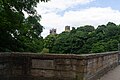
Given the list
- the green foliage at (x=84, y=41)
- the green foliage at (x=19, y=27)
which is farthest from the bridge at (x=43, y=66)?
the green foliage at (x=84, y=41)

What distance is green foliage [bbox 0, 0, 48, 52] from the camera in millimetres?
9273

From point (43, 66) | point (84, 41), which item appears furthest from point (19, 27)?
point (84, 41)

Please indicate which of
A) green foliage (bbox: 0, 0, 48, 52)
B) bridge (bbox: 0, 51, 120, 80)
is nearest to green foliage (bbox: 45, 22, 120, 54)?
green foliage (bbox: 0, 0, 48, 52)

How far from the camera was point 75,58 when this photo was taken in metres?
6.70

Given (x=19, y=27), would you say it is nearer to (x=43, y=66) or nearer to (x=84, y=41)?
(x=43, y=66)

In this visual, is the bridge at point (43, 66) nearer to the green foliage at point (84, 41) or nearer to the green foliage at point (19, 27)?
the green foliage at point (19, 27)

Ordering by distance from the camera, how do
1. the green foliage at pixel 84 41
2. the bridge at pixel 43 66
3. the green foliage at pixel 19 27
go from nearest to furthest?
1. the bridge at pixel 43 66
2. the green foliage at pixel 19 27
3. the green foliage at pixel 84 41

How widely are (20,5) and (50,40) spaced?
63089mm

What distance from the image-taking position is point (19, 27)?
32.9ft

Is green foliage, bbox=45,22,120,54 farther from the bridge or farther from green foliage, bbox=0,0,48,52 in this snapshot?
the bridge

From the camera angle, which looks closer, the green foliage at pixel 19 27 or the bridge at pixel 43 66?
the bridge at pixel 43 66

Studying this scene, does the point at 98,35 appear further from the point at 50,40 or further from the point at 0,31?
the point at 0,31

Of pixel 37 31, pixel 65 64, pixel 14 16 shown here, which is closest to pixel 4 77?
pixel 65 64

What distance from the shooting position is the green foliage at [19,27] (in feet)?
30.4
